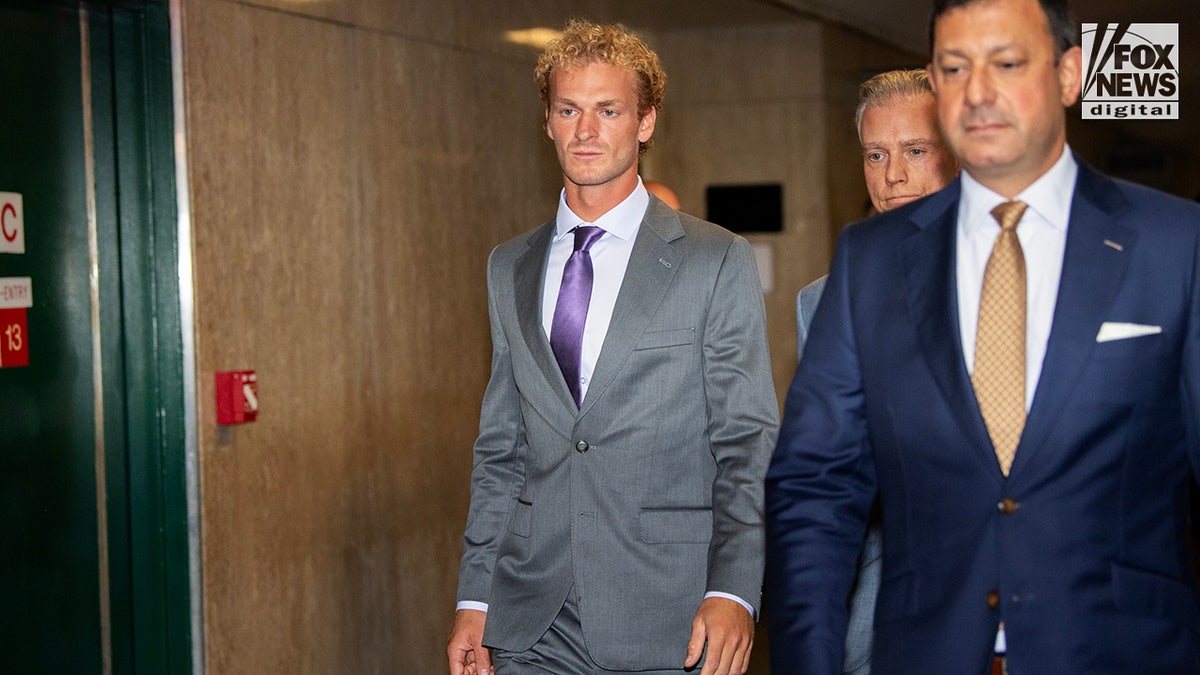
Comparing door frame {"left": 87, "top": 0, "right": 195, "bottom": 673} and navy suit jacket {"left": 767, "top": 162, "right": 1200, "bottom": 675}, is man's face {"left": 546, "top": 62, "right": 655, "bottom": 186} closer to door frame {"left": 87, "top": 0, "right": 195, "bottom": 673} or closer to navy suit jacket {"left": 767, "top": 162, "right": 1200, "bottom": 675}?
navy suit jacket {"left": 767, "top": 162, "right": 1200, "bottom": 675}

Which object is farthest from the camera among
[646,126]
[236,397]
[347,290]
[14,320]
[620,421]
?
[347,290]

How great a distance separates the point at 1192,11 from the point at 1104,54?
2.19 m

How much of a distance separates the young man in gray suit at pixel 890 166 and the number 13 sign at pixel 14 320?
7.34ft

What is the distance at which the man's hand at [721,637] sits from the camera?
2.52 meters

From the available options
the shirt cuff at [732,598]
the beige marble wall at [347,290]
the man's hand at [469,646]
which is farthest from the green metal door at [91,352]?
the shirt cuff at [732,598]

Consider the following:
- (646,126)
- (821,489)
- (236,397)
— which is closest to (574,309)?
(646,126)

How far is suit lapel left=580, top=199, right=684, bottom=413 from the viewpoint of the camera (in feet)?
8.91

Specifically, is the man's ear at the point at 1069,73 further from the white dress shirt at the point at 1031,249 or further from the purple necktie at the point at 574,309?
the purple necktie at the point at 574,309

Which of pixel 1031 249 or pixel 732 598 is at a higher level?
pixel 1031 249

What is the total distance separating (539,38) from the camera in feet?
20.5

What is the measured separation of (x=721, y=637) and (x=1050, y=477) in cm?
99

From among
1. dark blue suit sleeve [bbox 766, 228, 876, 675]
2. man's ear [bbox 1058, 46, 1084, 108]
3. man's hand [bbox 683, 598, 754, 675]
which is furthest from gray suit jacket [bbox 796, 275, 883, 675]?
man's ear [bbox 1058, 46, 1084, 108]

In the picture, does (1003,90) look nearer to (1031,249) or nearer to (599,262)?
(1031,249)

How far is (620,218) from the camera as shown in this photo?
287cm
